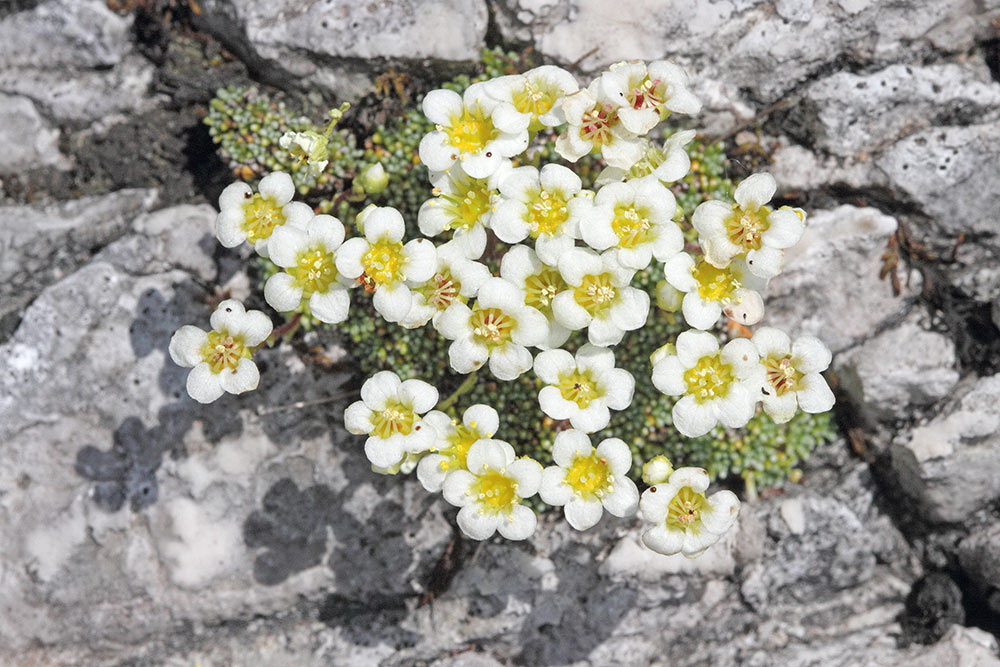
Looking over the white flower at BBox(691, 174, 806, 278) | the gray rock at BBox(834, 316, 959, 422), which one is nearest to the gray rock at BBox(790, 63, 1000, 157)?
the gray rock at BBox(834, 316, 959, 422)

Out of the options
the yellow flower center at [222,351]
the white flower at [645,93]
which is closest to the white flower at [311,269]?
the yellow flower center at [222,351]

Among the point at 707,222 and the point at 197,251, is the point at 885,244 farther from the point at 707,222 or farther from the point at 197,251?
the point at 197,251

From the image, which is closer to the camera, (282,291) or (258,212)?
(282,291)

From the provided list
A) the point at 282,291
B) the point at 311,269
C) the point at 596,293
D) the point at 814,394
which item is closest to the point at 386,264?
the point at 311,269

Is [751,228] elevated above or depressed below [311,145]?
above

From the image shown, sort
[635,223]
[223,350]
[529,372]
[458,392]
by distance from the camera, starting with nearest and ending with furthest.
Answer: [635,223]
[223,350]
[458,392]
[529,372]

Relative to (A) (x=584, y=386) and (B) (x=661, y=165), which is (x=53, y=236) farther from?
(B) (x=661, y=165)

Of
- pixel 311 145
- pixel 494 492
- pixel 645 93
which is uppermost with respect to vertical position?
pixel 645 93

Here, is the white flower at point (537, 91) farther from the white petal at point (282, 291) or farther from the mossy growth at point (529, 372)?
the white petal at point (282, 291)
